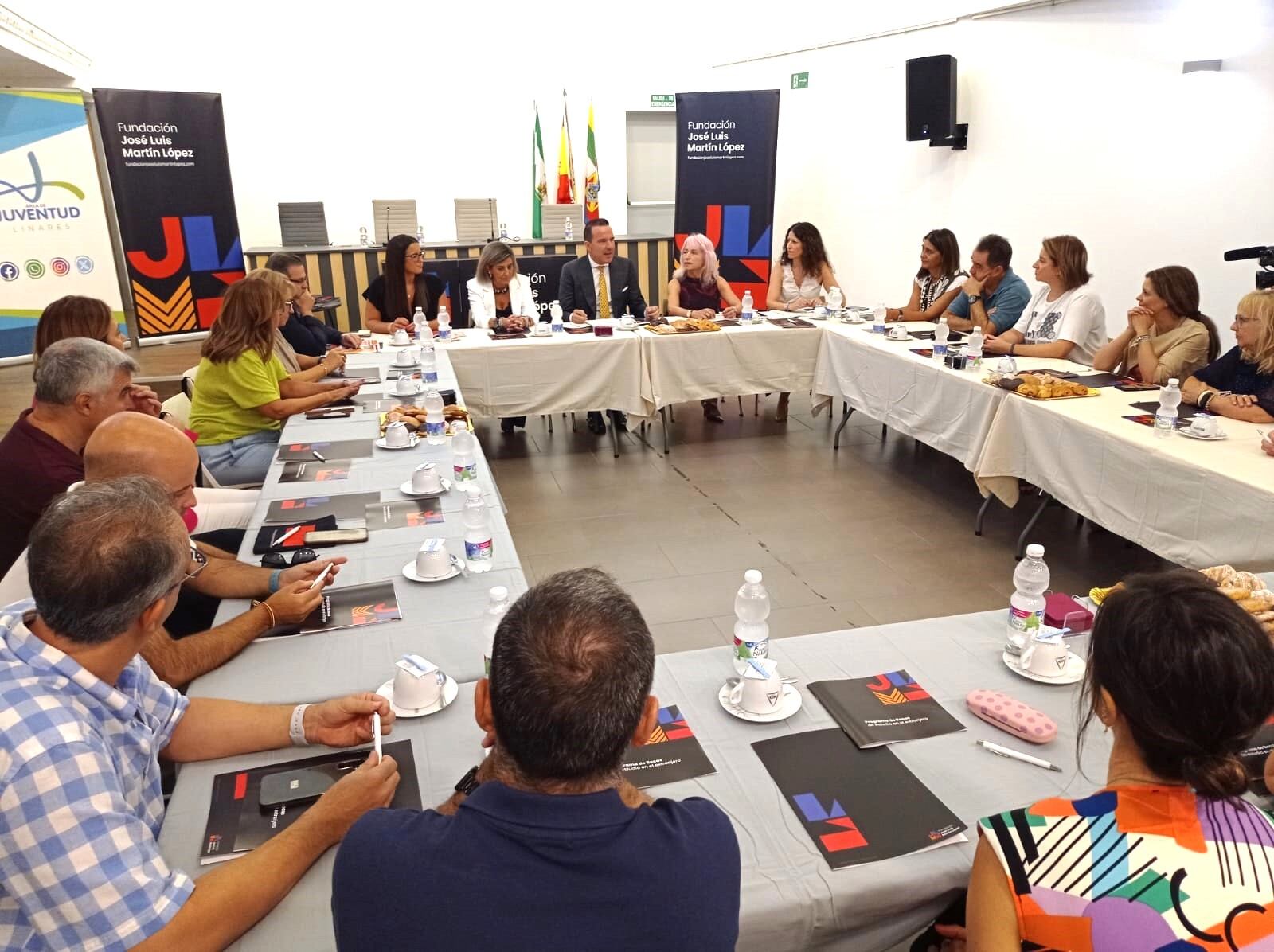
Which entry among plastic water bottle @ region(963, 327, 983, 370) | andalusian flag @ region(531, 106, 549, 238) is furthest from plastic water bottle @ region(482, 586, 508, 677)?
andalusian flag @ region(531, 106, 549, 238)

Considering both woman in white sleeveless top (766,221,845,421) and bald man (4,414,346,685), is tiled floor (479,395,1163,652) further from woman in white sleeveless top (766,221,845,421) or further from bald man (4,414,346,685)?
bald man (4,414,346,685)

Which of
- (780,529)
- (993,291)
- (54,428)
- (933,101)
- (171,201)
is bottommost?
(780,529)

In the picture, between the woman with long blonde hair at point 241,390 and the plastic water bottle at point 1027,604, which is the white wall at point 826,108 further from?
the woman with long blonde hair at point 241,390

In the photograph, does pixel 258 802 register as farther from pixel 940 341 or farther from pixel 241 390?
pixel 940 341

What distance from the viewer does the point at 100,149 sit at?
7848 millimetres

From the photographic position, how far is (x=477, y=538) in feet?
6.84

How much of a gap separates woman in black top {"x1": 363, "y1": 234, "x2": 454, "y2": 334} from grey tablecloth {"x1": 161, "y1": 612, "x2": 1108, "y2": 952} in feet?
13.1

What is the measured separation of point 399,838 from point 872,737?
2.88 ft

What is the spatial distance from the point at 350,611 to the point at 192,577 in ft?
1.32

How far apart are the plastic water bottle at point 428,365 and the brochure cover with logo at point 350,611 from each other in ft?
6.91

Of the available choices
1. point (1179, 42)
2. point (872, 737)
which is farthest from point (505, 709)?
point (1179, 42)

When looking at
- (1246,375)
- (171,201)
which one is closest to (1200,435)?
(1246,375)

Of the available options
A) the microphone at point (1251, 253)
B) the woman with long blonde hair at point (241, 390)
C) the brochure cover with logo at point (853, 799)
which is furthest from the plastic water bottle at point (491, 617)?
the microphone at point (1251, 253)

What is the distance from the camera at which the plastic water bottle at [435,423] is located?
3131mm
